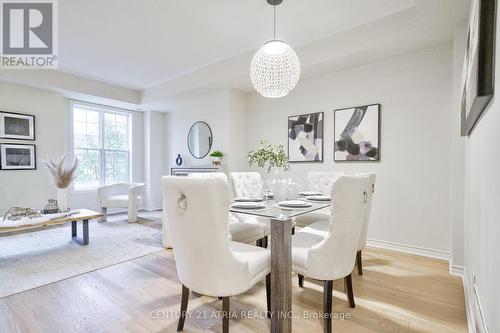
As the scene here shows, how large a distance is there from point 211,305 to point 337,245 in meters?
1.12

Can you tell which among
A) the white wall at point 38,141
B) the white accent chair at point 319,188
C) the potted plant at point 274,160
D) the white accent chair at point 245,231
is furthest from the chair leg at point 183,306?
the white wall at point 38,141

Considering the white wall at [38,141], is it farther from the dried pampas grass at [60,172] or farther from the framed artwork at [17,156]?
the dried pampas grass at [60,172]

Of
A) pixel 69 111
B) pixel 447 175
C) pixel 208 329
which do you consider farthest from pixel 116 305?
pixel 69 111

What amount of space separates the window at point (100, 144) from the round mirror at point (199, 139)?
1.84m

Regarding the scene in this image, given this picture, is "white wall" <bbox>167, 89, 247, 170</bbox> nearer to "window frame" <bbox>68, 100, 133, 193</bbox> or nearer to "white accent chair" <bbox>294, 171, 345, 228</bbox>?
"white accent chair" <bbox>294, 171, 345, 228</bbox>

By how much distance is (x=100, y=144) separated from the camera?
5.50m

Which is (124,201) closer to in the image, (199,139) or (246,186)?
(199,139)

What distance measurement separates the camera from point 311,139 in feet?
12.6

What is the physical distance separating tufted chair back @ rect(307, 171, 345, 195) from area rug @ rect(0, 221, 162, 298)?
2.18 meters

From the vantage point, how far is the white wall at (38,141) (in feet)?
13.6

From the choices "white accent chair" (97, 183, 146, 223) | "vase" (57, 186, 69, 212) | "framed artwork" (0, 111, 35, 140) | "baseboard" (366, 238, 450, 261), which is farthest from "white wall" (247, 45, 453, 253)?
"framed artwork" (0, 111, 35, 140)

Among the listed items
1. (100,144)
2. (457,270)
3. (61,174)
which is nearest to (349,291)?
(457,270)

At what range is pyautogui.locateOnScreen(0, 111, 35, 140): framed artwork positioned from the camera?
4.09 metres

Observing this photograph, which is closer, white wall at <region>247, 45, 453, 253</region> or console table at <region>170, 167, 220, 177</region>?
white wall at <region>247, 45, 453, 253</region>
